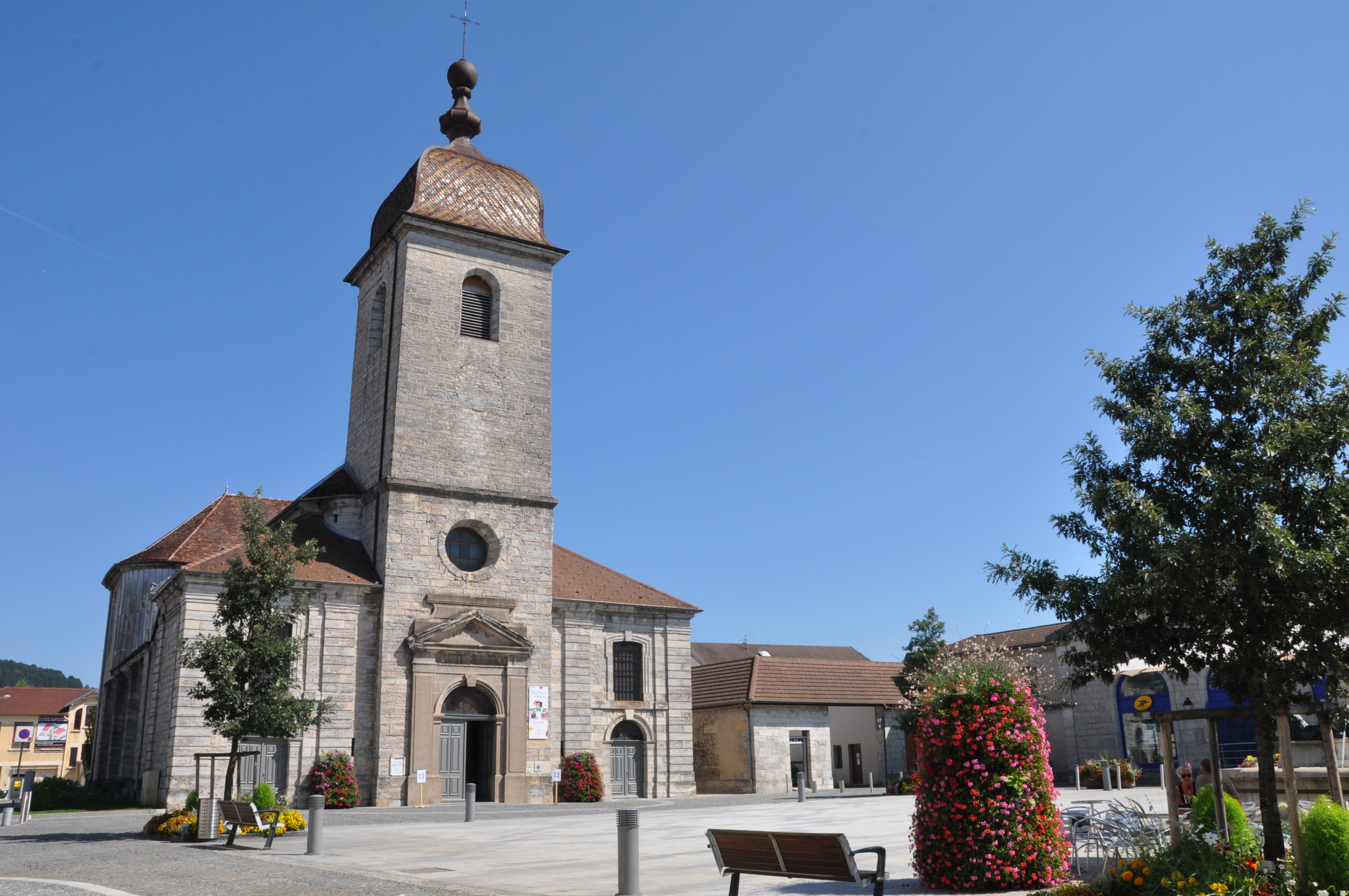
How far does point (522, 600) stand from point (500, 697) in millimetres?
2933

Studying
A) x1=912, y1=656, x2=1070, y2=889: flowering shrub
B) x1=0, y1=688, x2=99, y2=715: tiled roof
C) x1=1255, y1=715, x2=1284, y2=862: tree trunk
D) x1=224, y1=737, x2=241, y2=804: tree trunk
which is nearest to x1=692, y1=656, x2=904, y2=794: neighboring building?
x1=224, y1=737, x2=241, y2=804: tree trunk

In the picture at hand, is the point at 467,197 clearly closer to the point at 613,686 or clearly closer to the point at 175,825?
the point at 613,686

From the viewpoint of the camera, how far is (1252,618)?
8.57 m

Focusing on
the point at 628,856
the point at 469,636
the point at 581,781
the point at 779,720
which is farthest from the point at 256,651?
the point at 779,720

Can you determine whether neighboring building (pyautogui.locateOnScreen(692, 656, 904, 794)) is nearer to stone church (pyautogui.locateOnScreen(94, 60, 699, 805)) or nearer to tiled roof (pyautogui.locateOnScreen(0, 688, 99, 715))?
stone church (pyautogui.locateOnScreen(94, 60, 699, 805))

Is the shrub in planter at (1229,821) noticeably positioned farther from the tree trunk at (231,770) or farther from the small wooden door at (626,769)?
the small wooden door at (626,769)

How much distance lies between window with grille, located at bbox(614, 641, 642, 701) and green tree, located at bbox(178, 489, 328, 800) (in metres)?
13.5

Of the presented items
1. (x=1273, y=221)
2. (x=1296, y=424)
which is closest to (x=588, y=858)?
(x=1296, y=424)

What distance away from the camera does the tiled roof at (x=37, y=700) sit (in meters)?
75.1

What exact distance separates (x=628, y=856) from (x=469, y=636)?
2089cm

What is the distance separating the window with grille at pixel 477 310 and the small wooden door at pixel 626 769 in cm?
1370

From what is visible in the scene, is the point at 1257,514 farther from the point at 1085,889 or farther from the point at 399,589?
the point at 399,589

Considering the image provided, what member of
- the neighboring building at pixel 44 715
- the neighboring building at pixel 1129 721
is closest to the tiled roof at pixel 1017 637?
the neighboring building at pixel 1129 721

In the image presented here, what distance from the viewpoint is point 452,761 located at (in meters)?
29.5
